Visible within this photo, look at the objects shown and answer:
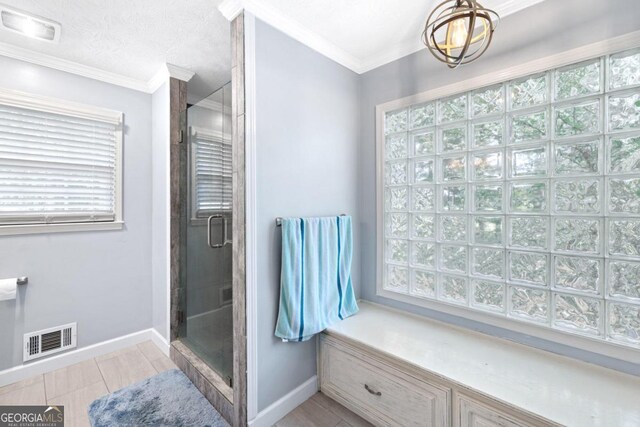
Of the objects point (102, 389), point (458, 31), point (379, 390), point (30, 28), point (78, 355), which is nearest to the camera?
point (458, 31)

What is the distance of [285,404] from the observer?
1.68m

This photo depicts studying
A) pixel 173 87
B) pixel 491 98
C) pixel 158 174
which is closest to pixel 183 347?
pixel 158 174

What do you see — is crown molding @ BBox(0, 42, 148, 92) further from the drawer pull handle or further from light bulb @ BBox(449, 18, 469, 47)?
the drawer pull handle

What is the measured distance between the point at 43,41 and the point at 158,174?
3.51ft

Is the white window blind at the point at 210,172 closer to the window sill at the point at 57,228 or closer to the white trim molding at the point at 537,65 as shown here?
the window sill at the point at 57,228

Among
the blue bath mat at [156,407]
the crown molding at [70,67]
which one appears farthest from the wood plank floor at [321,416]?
the crown molding at [70,67]

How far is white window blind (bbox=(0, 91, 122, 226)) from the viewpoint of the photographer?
1.91 m

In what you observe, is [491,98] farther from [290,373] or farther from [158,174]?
[158,174]

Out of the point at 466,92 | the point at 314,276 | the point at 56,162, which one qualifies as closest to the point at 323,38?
the point at 466,92

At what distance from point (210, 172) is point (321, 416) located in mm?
1750

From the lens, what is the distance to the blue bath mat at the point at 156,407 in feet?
5.29

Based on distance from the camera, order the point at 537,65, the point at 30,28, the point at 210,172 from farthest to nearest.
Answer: the point at 210,172 → the point at 30,28 → the point at 537,65

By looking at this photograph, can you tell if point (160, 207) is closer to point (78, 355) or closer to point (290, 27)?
point (78, 355)

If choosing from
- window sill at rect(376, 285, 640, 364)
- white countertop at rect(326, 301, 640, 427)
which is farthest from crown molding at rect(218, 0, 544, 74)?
white countertop at rect(326, 301, 640, 427)
